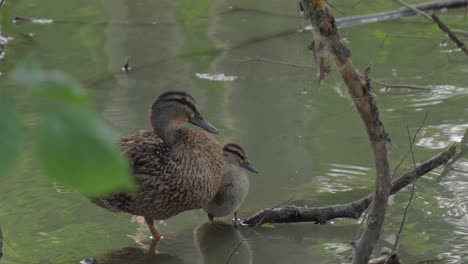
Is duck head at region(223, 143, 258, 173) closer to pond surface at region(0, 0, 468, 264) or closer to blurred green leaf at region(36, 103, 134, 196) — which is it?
pond surface at region(0, 0, 468, 264)

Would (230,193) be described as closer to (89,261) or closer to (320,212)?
(320,212)

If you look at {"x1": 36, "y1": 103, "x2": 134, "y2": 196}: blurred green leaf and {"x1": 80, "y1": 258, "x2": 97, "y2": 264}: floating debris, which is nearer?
{"x1": 36, "y1": 103, "x2": 134, "y2": 196}: blurred green leaf

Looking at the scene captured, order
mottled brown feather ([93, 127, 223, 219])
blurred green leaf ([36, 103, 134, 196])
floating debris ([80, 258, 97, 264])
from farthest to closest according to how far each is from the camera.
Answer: mottled brown feather ([93, 127, 223, 219]), floating debris ([80, 258, 97, 264]), blurred green leaf ([36, 103, 134, 196])

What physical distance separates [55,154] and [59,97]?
0.07 m

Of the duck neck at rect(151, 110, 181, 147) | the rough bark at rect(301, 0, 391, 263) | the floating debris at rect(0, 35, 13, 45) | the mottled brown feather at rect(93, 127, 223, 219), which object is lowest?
the floating debris at rect(0, 35, 13, 45)

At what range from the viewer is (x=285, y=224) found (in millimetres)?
5293

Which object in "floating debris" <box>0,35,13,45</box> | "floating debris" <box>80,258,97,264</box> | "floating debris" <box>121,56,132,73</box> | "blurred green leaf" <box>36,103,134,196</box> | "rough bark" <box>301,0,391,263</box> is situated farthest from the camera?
"floating debris" <box>0,35,13,45</box>

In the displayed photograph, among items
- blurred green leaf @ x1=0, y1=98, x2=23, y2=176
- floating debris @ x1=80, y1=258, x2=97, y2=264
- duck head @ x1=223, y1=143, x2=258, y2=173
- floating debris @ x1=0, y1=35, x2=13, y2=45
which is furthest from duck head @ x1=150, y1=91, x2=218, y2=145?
floating debris @ x1=0, y1=35, x2=13, y2=45

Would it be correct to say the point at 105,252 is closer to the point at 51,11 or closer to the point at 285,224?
the point at 285,224

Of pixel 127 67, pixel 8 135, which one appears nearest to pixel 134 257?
pixel 127 67

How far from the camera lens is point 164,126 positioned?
5277 millimetres

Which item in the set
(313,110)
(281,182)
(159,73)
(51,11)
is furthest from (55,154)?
(51,11)

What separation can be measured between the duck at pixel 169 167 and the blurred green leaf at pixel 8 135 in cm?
370

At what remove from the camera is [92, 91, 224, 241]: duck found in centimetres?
495
